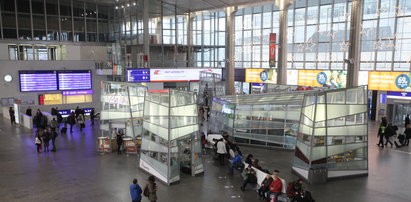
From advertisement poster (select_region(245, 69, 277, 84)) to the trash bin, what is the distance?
2209 centimetres

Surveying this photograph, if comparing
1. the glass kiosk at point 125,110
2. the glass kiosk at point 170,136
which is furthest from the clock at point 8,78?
the glass kiosk at point 170,136

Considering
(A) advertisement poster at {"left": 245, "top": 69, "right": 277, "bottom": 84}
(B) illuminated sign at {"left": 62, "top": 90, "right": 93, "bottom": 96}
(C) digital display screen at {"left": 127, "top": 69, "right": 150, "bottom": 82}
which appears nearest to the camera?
(C) digital display screen at {"left": 127, "top": 69, "right": 150, "bottom": 82}

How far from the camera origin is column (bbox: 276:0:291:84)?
1164 inches

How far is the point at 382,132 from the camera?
57.1 ft

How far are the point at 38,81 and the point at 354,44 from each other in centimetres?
2557

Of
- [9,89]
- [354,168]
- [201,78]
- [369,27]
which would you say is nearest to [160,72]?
[201,78]

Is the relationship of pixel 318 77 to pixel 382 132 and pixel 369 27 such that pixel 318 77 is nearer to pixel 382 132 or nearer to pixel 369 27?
pixel 369 27

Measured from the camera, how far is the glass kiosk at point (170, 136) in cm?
1194

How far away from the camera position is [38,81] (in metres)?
28.6

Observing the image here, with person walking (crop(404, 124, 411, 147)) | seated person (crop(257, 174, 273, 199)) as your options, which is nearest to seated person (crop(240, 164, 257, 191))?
seated person (crop(257, 174, 273, 199))

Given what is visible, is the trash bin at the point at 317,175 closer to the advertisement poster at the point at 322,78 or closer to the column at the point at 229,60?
the advertisement poster at the point at 322,78

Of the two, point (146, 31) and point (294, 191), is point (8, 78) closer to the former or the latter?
point (146, 31)

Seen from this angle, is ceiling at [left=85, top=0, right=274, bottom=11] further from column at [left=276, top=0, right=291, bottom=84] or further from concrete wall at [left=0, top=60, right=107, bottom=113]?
concrete wall at [left=0, top=60, right=107, bottom=113]

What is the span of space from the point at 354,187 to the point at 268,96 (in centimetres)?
700
